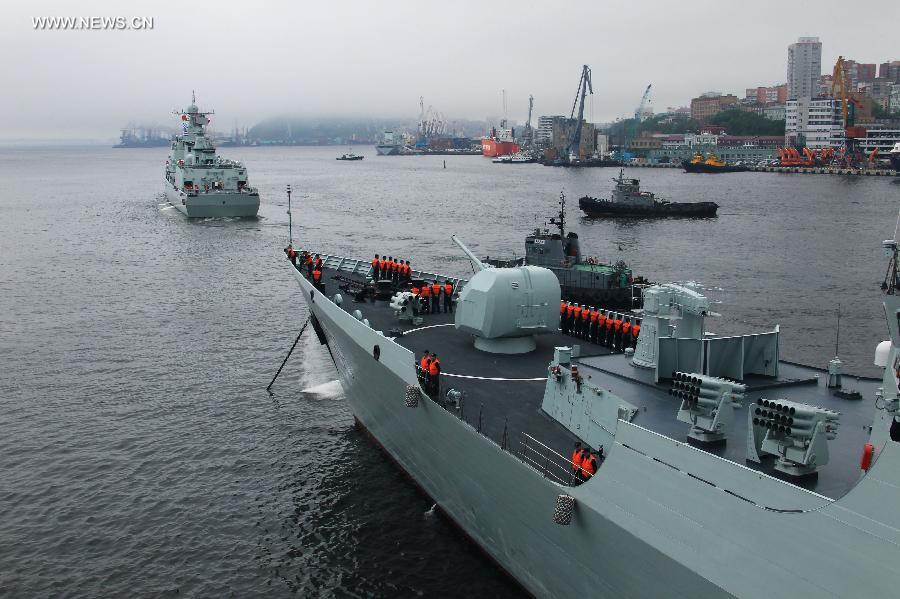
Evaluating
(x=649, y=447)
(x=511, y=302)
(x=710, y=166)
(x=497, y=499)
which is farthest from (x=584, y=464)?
(x=710, y=166)

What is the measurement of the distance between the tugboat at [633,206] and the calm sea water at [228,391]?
11.6 ft

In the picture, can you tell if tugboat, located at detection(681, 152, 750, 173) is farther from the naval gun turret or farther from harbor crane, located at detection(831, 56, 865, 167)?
the naval gun turret

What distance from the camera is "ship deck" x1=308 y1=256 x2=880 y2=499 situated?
1076 cm

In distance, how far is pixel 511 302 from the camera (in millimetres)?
17047

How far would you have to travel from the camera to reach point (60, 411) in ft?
74.6

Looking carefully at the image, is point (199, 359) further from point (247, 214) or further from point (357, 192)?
point (357, 192)

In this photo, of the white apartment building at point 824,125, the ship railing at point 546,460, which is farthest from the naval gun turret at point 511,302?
the white apartment building at point 824,125

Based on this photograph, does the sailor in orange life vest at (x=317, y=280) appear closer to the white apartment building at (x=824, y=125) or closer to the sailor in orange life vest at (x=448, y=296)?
the sailor in orange life vest at (x=448, y=296)

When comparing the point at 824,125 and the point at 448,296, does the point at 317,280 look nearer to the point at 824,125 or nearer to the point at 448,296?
the point at 448,296

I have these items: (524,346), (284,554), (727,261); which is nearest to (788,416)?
(524,346)

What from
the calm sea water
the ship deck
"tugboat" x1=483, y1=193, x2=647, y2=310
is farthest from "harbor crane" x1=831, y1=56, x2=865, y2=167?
the ship deck

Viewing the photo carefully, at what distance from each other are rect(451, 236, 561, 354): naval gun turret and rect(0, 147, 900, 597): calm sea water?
355 cm

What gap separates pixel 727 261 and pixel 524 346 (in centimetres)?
3782

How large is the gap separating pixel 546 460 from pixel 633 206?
210 feet
